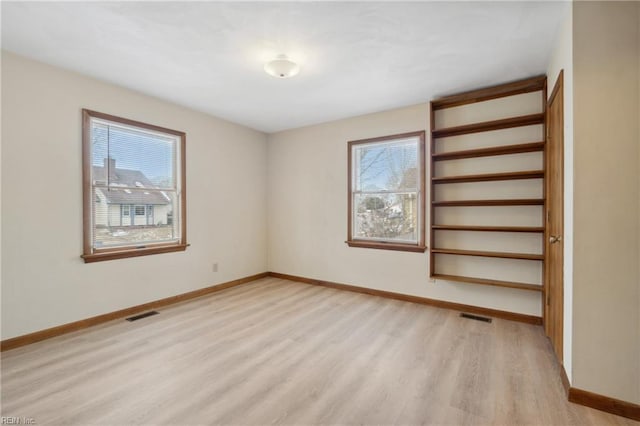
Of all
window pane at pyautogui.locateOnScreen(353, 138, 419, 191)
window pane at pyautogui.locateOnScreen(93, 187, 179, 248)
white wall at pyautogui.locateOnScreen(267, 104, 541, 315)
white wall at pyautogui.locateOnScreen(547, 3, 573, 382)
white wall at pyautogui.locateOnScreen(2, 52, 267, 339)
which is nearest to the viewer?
white wall at pyautogui.locateOnScreen(547, 3, 573, 382)

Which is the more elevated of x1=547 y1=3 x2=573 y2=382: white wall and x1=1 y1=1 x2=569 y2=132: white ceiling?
x1=1 y1=1 x2=569 y2=132: white ceiling

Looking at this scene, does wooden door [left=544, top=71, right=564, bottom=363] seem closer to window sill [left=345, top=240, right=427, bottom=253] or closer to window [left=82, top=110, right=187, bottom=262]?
window sill [left=345, top=240, right=427, bottom=253]

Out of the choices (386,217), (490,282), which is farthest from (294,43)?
(490,282)

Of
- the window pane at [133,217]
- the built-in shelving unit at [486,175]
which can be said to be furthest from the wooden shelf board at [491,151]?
the window pane at [133,217]

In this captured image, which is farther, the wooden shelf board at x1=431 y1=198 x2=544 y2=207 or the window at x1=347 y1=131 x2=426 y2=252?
the window at x1=347 y1=131 x2=426 y2=252

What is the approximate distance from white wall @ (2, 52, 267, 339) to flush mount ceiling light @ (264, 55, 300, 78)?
1870 mm

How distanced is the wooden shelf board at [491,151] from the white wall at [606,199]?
4.02ft

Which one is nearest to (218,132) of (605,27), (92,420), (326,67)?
(326,67)

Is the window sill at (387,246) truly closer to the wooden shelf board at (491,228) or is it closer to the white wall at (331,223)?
the white wall at (331,223)

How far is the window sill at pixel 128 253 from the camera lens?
119 inches

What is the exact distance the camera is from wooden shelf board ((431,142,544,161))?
2.96 meters

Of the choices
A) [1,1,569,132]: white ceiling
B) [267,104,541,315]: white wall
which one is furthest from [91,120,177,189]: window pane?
[267,104,541,315]: white wall

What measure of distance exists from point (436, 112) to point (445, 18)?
5.39 ft

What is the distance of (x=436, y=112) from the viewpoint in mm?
3613
